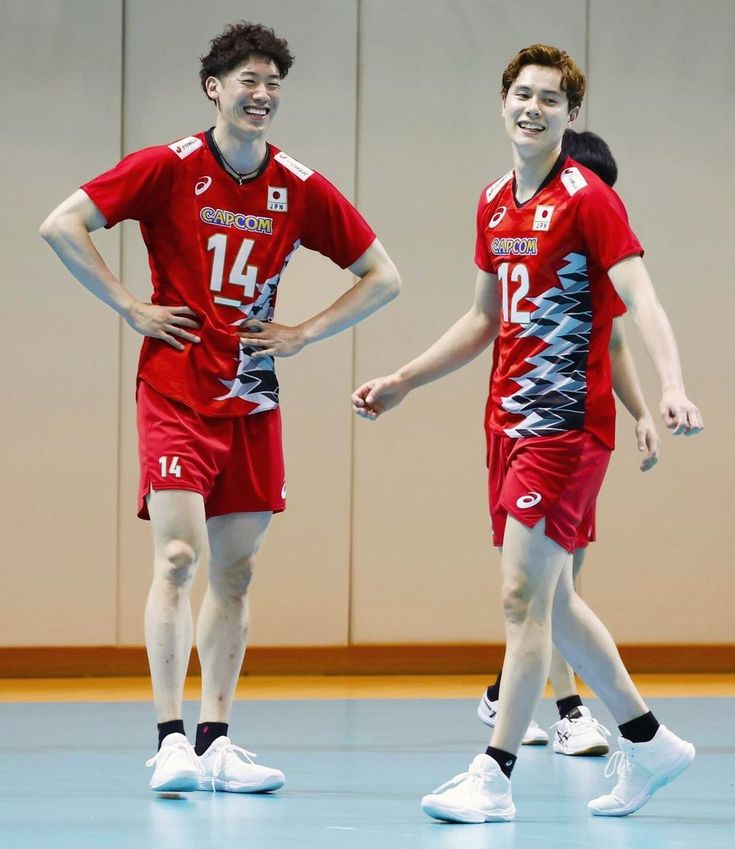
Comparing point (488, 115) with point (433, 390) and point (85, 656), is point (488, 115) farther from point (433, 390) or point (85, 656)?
point (85, 656)

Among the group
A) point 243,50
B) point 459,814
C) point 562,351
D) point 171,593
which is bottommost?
point 459,814

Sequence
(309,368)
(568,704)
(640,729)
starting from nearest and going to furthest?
(640,729), (568,704), (309,368)

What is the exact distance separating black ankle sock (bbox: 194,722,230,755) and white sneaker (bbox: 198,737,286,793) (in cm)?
4

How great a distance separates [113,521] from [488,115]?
242 cm

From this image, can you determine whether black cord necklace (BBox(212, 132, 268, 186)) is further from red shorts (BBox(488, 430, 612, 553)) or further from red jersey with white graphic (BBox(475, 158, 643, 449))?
red shorts (BBox(488, 430, 612, 553))

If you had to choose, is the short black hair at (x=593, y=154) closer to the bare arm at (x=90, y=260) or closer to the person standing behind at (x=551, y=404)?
the person standing behind at (x=551, y=404)

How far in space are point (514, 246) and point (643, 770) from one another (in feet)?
4.15

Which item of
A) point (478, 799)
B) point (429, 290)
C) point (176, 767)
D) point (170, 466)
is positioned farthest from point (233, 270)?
point (429, 290)

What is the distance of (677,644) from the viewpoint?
269 inches

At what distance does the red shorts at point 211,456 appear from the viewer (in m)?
3.76

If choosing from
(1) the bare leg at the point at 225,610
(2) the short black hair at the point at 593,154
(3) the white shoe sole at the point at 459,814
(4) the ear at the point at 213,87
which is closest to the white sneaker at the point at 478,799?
(3) the white shoe sole at the point at 459,814

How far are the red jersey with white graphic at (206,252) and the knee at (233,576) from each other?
0.41m

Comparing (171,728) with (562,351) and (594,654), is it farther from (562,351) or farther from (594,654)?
(562,351)

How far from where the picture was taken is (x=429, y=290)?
670 cm
